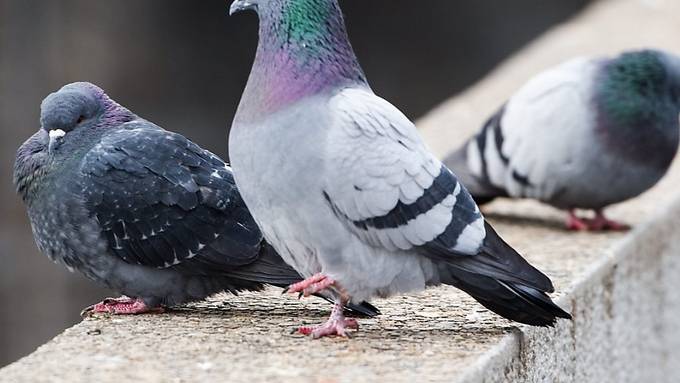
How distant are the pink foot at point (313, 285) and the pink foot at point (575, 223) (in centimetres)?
269

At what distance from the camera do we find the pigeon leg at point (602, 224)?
6.02 meters

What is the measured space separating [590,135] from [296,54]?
2674mm

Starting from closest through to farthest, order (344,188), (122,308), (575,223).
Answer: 1. (344,188)
2. (122,308)
3. (575,223)

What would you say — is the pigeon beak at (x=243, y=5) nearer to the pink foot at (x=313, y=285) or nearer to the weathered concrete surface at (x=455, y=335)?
the pink foot at (x=313, y=285)

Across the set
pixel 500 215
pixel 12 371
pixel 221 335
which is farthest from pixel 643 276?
pixel 12 371

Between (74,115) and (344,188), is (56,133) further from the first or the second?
(344,188)

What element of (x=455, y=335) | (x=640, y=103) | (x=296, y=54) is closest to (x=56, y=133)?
(x=296, y=54)

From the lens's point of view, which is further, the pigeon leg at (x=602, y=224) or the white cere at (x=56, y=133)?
the pigeon leg at (x=602, y=224)

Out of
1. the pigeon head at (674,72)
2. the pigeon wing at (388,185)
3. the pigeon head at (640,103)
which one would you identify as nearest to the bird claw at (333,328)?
the pigeon wing at (388,185)

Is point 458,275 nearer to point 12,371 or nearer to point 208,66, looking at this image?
point 12,371

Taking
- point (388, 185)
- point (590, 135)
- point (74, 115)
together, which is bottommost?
point (590, 135)

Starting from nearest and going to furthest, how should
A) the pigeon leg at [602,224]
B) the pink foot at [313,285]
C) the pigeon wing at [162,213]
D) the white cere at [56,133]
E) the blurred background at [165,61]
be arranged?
1. the pink foot at [313,285]
2. the pigeon wing at [162,213]
3. the white cere at [56,133]
4. the pigeon leg at [602,224]
5. the blurred background at [165,61]

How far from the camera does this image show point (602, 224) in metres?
6.14

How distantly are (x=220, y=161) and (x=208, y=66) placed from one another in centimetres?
938
